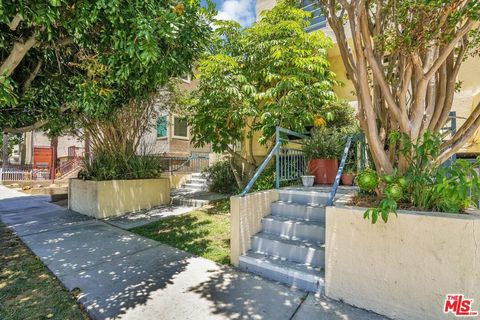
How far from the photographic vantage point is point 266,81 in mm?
6551

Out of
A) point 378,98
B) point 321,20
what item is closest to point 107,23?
point 378,98

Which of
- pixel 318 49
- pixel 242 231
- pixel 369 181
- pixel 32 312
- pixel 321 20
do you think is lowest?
pixel 32 312

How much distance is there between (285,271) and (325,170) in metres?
3.07

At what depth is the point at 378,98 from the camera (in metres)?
3.40

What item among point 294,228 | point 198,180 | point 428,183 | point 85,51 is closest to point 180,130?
point 198,180

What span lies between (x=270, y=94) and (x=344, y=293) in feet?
16.0

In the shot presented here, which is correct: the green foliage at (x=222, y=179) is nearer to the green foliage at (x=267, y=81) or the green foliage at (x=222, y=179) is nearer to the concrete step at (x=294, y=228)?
the green foliage at (x=267, y=81)

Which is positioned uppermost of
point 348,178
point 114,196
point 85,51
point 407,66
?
point 85,51

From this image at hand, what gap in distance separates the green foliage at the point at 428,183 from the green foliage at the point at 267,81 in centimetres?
366

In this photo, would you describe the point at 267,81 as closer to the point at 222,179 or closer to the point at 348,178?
the point at 348,178

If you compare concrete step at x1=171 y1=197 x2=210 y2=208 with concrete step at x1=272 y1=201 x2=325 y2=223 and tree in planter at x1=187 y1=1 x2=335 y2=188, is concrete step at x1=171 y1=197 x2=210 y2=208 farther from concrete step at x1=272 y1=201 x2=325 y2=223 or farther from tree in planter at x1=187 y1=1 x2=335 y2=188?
concrete step at x1=272 y1=201 x2=325 y2=223

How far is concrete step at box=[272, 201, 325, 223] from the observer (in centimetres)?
398

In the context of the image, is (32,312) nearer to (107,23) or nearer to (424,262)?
(107,23)

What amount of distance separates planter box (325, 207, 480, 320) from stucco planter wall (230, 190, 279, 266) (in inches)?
51.0
